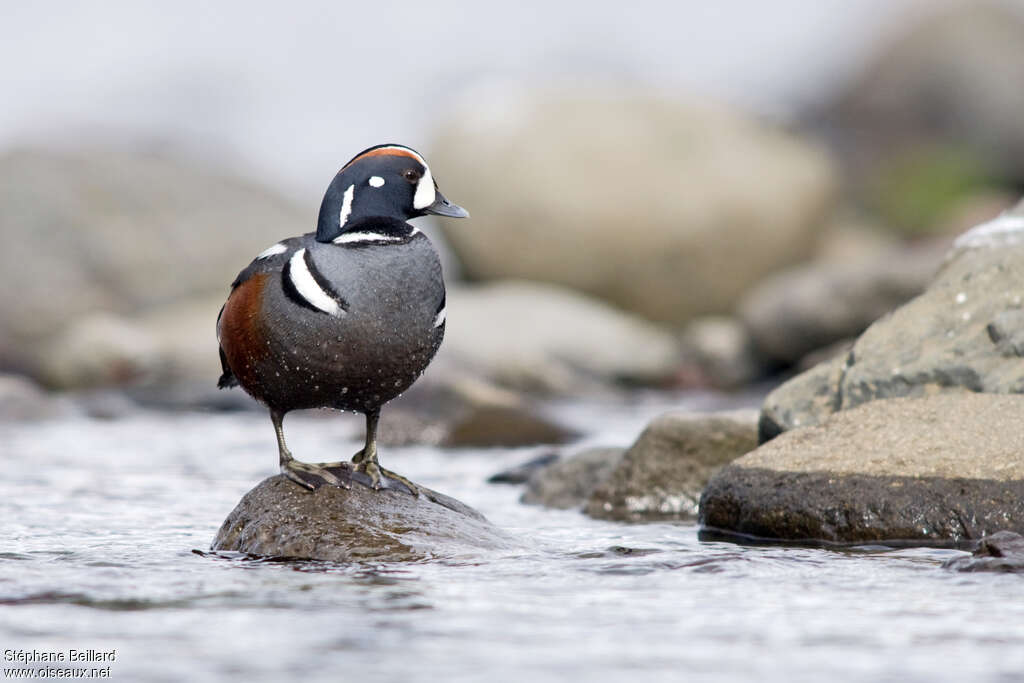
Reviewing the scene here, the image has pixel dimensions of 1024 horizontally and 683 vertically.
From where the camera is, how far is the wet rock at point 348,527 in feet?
17.6

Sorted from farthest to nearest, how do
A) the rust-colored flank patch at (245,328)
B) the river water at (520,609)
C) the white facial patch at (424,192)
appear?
the white facial patch at (424,192), the rust-colored flank patch at (245,328), the river water at (520,609)

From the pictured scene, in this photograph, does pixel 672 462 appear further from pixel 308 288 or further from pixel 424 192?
pixel 308 288

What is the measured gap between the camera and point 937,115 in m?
22.9

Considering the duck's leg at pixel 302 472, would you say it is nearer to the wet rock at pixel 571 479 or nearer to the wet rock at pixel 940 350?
the wet rock at pixel 571 479

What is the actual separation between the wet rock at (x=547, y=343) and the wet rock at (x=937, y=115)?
6488 millimetres

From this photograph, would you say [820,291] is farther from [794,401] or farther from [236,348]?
[236,348]

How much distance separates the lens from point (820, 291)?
13398 millimetres

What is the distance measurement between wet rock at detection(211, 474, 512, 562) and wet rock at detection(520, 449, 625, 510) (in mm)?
1654

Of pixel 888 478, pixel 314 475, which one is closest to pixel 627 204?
pixel 888 478

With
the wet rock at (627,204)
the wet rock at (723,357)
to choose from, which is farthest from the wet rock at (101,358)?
the wet rock at (723,357)

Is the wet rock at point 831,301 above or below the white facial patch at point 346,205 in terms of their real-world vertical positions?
above

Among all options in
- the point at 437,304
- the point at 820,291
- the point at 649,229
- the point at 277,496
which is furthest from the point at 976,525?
the point at 649,229

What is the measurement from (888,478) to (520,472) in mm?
2896

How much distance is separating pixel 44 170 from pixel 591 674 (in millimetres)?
13586
